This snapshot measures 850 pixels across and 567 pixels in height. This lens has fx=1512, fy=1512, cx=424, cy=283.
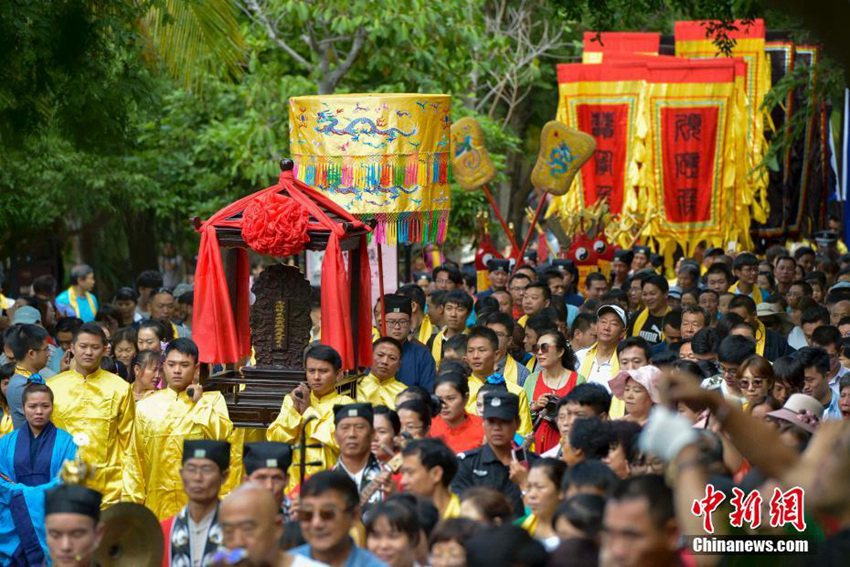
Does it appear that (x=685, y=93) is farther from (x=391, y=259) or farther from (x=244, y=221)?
(x=244, y=221)

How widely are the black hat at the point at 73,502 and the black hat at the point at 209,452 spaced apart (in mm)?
740

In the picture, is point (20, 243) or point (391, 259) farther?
point (20, 243)

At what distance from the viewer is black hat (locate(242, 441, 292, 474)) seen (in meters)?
7.03

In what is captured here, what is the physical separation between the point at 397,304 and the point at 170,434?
2515 mm

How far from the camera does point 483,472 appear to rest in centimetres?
769

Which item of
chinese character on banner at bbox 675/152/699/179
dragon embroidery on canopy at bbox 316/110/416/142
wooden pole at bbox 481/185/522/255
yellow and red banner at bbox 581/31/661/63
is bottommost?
wooden pole at bbox 481/185/522/255

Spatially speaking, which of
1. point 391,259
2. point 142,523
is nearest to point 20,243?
point 391,259

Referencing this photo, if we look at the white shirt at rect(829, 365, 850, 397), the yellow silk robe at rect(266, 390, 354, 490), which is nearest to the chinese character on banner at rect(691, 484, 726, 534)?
the yellow silk robe at rect(266, 390, 354, 490)

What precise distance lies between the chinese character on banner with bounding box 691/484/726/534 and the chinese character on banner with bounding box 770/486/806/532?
186 millimetres

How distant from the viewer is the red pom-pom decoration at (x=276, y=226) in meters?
9.43

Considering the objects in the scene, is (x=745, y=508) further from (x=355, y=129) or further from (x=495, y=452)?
(x=355, y=129)

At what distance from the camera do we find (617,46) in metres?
24.4

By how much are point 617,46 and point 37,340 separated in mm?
16045

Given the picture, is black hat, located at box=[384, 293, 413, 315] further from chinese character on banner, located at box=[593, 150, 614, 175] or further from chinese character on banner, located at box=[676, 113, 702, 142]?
chinese character on banner, located at box=[593, 150, 614, 175]
